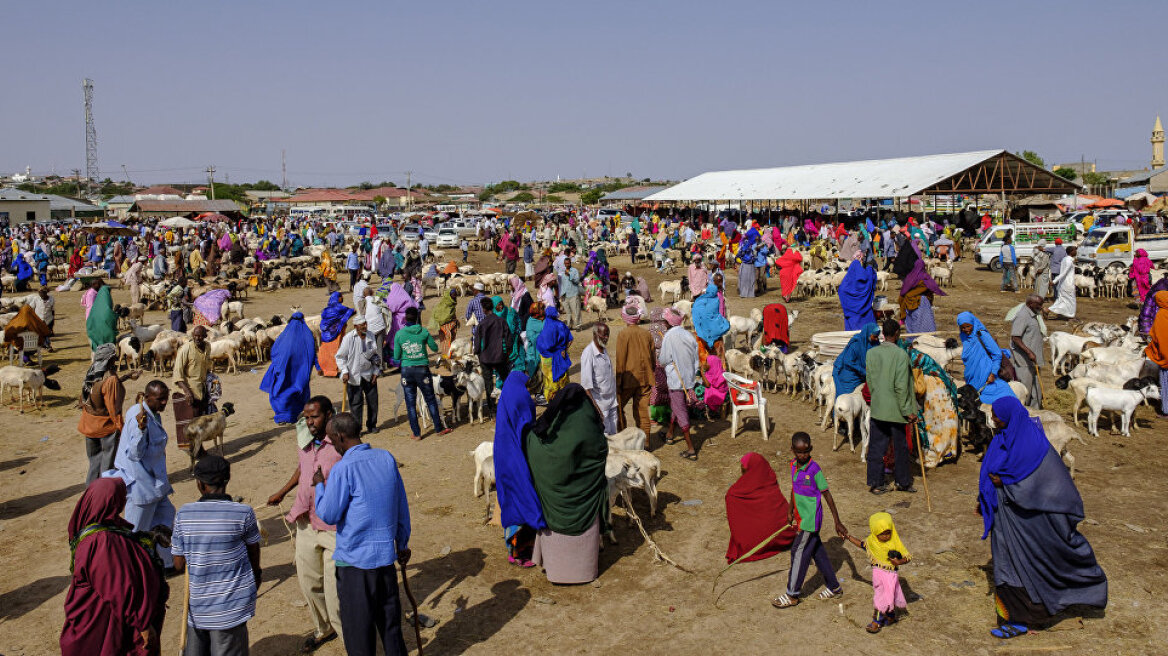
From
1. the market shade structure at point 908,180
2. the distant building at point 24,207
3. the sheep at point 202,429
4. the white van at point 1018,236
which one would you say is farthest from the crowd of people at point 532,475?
the distant building at point 24,207

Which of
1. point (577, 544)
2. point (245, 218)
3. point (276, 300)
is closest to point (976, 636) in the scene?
point (577, 544)

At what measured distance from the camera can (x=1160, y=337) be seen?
9.47 meters

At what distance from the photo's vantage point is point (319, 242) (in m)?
38.6

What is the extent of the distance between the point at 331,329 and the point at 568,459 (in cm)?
768

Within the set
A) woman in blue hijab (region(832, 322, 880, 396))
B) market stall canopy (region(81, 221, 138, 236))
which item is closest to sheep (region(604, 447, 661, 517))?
woman in blue hijab (region(832, 322, 880, 396))

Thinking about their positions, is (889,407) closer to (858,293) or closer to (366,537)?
(366,537)

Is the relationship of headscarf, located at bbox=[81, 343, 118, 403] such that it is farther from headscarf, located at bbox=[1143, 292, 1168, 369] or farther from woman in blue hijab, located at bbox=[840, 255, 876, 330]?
headscarf, located at bbox=[1143, 292, 1168, 369]

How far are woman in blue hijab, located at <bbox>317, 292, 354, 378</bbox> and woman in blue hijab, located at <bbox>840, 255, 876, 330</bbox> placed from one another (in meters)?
7.73

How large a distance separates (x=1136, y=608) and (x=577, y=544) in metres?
3.83

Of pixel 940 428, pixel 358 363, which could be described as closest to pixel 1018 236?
pixel 940 428

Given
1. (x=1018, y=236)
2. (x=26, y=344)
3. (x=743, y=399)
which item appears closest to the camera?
(x=743, y=399)

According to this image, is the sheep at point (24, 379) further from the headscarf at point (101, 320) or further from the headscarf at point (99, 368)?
the headscarf at point (99, 368)

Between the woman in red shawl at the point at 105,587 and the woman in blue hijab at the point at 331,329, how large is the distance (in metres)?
7.55

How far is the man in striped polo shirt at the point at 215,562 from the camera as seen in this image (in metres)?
4.29
